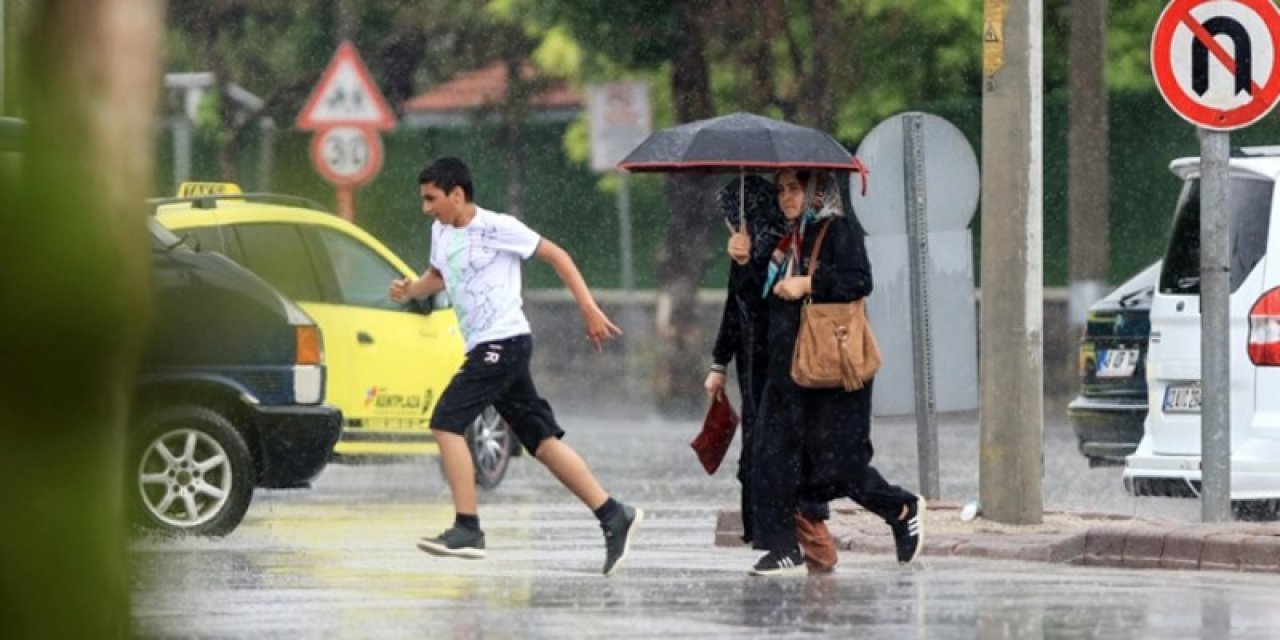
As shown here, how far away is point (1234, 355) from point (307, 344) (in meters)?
4.01

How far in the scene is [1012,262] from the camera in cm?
1266

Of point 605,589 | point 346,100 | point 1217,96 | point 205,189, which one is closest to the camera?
point 605,589

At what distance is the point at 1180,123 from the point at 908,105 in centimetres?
342

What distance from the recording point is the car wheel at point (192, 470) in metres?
12.9

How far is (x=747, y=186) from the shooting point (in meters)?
10.9

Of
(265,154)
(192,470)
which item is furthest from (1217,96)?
(265,154)

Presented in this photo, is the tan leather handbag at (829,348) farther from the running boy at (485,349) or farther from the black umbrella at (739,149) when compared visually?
the running boy at (485,349)

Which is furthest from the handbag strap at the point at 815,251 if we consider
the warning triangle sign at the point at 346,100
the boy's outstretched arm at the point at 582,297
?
the warning triangle sign at the point at 346,100

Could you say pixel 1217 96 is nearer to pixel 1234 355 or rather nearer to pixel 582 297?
pixel 1234 355

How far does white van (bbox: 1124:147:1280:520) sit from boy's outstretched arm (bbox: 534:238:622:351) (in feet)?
10.3

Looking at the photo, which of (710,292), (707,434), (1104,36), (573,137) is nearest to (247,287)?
(707,434)

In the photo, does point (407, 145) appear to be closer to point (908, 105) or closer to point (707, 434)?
point (908, 105)

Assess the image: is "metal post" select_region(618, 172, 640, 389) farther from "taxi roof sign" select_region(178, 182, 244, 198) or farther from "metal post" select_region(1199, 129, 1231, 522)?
"metal post" select_region(1199, 129, 1231, 522)

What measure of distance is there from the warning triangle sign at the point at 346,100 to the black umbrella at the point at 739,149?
15249 millimetres
